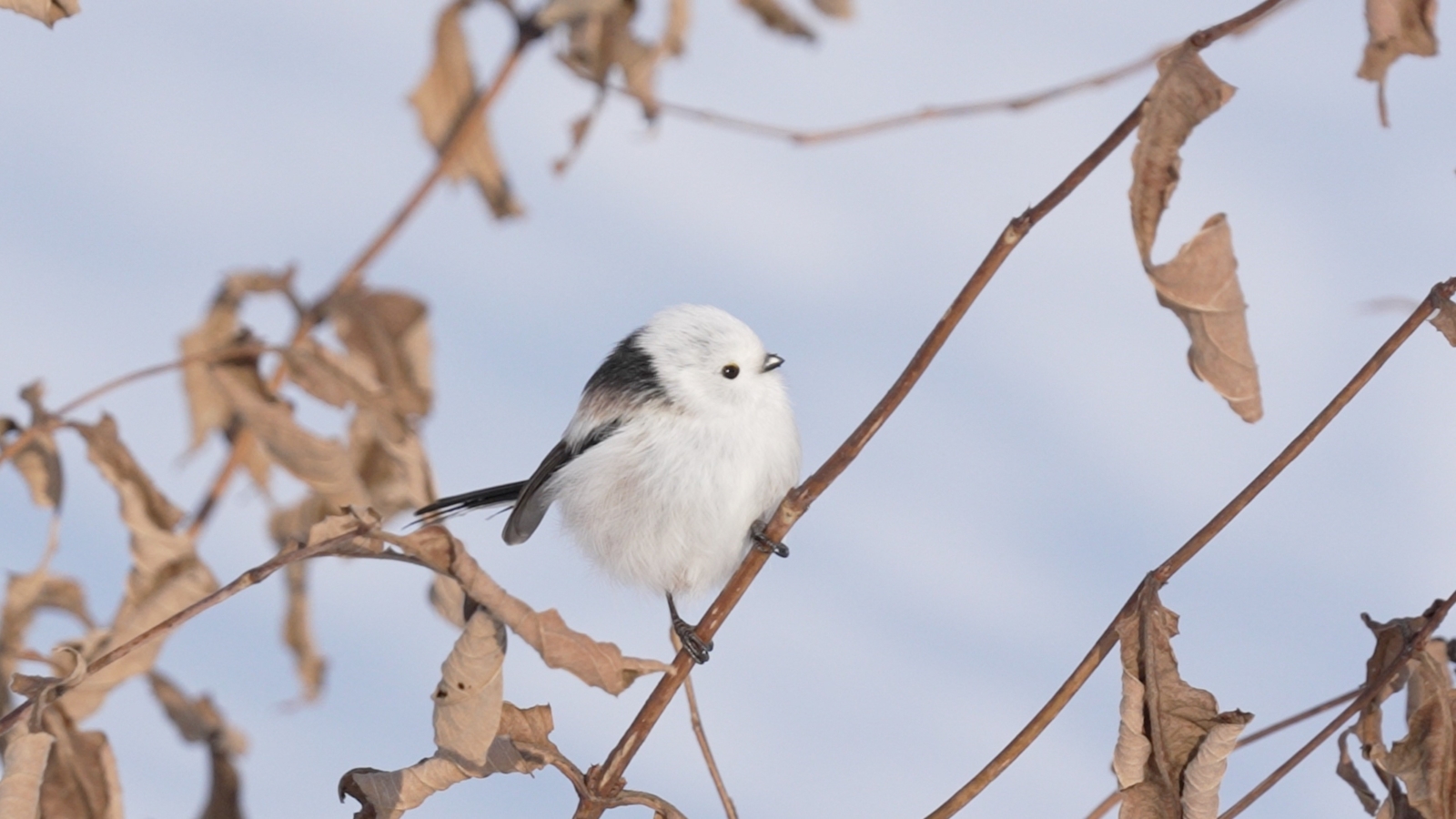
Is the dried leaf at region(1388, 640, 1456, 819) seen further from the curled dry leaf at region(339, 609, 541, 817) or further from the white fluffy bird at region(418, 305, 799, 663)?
the white fluffy bird at region(418, 305, 799, 663)

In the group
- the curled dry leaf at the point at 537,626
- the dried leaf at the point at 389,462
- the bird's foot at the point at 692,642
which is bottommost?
the curled dry leaf at the point at 537,626

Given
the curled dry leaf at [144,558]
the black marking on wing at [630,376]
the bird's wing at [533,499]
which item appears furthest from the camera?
the bird's wing at [533,499]

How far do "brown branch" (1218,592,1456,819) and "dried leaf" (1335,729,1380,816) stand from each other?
0.11m

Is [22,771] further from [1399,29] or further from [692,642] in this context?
[1399,29]

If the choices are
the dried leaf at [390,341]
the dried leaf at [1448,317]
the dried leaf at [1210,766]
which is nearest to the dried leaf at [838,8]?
the dried leaf at [390,341]

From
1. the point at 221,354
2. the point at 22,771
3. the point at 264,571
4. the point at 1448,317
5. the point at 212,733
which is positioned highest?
the point at 1448,317

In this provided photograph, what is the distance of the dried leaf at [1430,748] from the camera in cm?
160

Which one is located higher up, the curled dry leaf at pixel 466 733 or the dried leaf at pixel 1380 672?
the dried leaf at pixel 1380 672

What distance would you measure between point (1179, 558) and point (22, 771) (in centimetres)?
132

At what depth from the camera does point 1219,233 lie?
4.37 ft

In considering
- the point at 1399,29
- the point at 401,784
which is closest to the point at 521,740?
the point at 401,784

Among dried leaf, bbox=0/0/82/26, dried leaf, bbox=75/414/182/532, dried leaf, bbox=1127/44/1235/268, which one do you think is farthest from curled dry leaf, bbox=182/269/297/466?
dried leaf, bbox=1127/44/1235/268

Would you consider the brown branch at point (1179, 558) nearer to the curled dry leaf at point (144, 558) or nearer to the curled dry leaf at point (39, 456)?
the curled dry leaf at point (144, 558)

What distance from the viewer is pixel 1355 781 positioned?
68.6 inches
